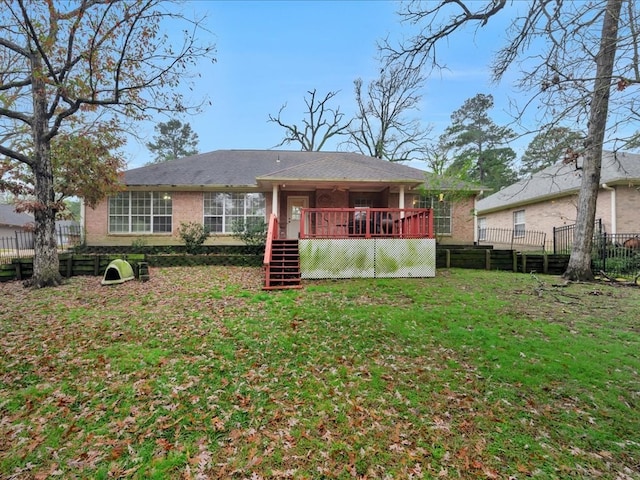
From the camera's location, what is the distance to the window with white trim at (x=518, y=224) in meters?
18.0

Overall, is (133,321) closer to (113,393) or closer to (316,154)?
(113,393)

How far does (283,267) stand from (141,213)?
9548mm

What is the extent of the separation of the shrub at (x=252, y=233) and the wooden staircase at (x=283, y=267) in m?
2.22

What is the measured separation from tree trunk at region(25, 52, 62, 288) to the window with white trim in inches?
850

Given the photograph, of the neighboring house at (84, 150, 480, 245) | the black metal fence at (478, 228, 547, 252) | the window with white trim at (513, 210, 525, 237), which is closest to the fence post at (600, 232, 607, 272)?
the black metal fence at (478, 228, 547, 252)

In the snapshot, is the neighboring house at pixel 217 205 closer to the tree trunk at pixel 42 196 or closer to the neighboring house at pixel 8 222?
the tree trunk at pixel 42 196

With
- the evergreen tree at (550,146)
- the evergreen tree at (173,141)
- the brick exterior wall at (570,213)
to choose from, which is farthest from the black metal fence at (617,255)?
the evergreen tree at (173,141)

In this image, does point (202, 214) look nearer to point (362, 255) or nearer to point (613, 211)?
point (362, 255)

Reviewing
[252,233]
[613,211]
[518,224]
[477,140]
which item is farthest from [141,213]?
[477,140]

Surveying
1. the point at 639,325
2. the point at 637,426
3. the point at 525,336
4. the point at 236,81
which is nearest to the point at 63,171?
the point at 236,81

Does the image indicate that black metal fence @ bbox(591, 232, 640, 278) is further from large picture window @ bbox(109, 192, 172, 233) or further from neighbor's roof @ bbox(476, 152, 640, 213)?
large picture window @ bbox(109, 192, 172, 233)

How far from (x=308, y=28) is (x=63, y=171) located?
9.84 metres

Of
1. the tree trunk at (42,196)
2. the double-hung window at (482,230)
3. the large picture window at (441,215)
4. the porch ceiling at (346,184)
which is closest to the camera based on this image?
the tree trunk at (42,196)

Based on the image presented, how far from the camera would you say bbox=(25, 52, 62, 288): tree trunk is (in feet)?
26.6
